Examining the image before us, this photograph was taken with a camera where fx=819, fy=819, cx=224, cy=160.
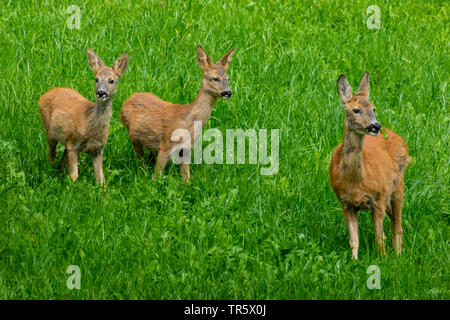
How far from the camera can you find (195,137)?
827 centimetres

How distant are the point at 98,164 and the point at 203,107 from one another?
1.20 metres

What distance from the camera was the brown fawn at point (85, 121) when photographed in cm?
785

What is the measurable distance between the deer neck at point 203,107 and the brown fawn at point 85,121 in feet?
2.72

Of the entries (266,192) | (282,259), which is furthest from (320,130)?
(282,259)

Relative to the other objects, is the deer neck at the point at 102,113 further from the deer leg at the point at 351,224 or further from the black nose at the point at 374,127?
the black nose at the point at 374,127

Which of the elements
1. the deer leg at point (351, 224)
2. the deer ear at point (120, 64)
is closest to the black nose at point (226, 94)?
the deer ear at point (120, 64)

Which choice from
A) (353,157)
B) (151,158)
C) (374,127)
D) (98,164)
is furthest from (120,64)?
(374,127)

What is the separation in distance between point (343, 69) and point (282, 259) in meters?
4.14

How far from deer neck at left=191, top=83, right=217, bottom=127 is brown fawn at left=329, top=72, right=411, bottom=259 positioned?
5.84 feet

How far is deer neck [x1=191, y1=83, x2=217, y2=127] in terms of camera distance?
325 inches

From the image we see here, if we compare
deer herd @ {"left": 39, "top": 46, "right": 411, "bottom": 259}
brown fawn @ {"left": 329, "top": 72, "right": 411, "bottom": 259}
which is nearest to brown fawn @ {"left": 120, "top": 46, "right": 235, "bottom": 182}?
deer herd @ {"left": 39, "top": 46, "right": 411, "bottom": 259}

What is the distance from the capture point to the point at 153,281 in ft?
20.7
